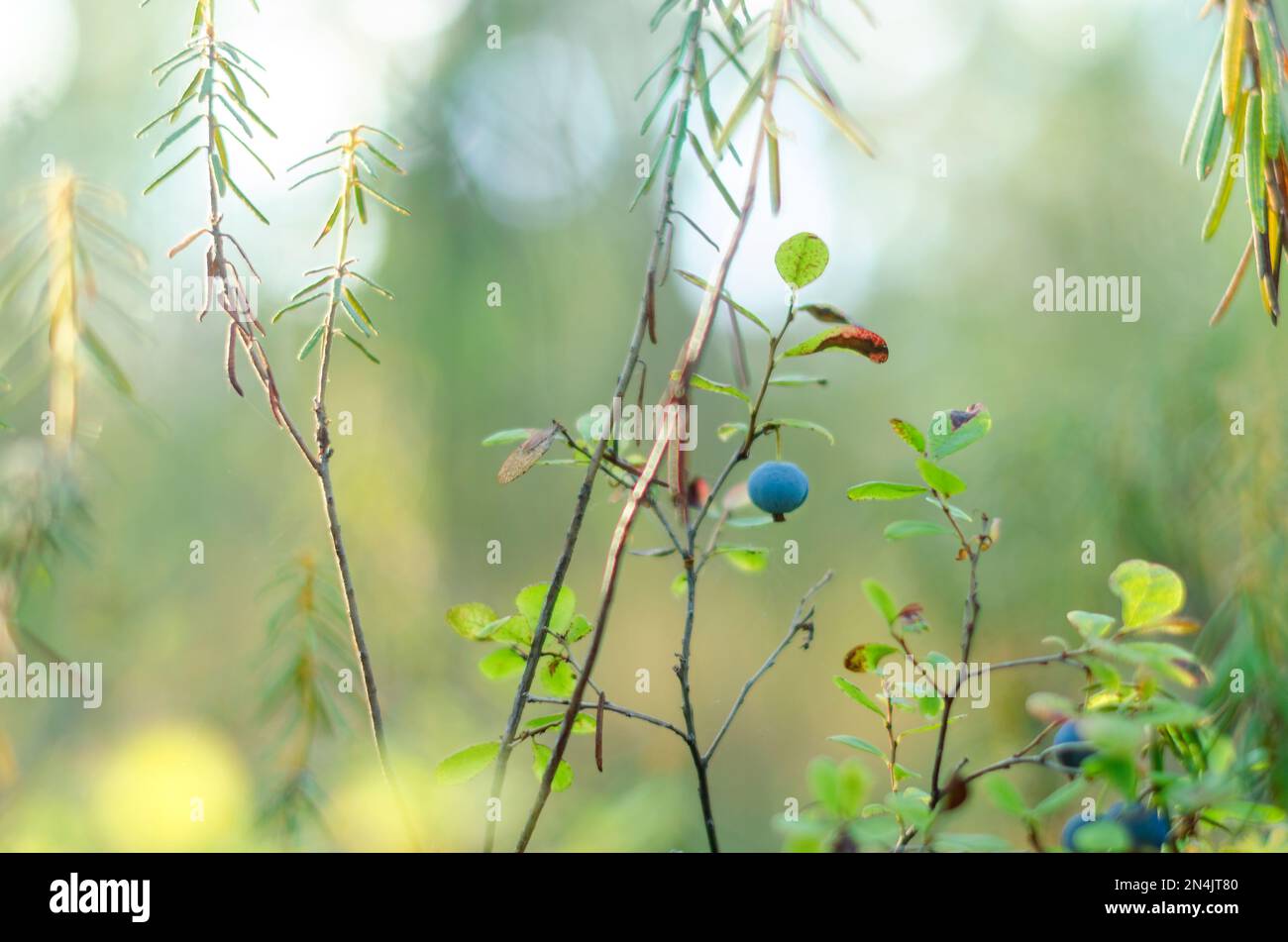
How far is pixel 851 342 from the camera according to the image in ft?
1.33

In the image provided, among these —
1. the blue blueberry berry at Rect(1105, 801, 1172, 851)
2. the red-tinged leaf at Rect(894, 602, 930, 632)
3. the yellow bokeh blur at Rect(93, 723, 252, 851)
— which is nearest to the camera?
the blue blueberry berry at Rect(1105, 801, 1172, 851)

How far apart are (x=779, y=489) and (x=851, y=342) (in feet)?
0.32

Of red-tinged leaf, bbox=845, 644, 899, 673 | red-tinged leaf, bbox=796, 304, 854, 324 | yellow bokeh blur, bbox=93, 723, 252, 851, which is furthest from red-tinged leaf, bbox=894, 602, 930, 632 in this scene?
yellow bokeh blur, bbox=93, 723, 252, 851

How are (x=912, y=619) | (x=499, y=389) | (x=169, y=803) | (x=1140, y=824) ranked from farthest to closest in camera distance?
1. (x=499, y=389)
2. (x=169, y=803)
3. (x=912, y=619)
4. (x=1140, y=824)

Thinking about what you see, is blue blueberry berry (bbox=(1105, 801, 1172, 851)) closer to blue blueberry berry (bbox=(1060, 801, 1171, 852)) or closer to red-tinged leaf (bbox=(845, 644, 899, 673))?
blue blueberry berry (bbox=(1060, 801, 1171, 852))

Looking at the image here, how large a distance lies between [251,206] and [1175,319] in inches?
51.2

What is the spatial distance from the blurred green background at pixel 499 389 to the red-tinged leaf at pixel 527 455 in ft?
0.47

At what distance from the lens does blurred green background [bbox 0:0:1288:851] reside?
883 millimetres

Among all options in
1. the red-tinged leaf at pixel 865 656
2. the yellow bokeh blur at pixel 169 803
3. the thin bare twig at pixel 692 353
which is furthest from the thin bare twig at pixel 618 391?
the yellow bokeh blur at pixel 169 803

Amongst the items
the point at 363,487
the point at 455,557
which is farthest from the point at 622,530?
the point at 455,557

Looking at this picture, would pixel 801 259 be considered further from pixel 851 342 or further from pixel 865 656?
pixel 865 656

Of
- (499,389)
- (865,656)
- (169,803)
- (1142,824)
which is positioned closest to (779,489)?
(865,656)

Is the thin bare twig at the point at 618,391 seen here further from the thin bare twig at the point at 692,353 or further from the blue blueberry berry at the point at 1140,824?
the blue blueberry berry at the point at 1140,824

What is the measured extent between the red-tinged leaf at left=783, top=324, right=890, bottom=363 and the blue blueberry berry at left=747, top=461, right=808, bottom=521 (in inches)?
3.0
